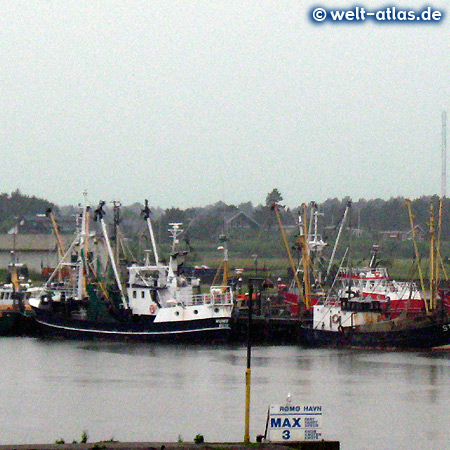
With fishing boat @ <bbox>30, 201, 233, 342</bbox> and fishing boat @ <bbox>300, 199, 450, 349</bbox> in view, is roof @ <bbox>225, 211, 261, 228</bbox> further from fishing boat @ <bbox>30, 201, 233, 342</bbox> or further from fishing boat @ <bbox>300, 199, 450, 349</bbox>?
fishing boat @ <bbox>300, 199, 450, 349</bbox>

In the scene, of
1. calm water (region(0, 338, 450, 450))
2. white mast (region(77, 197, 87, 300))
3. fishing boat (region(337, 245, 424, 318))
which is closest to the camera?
calm water (region(0, 338, 450, 450))

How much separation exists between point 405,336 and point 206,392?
45.0 feet

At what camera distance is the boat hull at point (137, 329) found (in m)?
45.2

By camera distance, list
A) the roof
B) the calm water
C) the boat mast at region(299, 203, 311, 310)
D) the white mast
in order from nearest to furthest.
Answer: the calm water, the boat mast at region(299, 203, 311, 310), the white mast, the roof

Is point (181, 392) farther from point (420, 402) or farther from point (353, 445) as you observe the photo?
point (353, 445)

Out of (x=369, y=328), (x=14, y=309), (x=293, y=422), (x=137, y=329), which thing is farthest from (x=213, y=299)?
(x=293, y=422)

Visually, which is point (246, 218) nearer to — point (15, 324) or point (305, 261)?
point (15, 324)

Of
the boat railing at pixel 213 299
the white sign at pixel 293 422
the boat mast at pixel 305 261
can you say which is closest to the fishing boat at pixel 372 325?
the boat mast at pixel 305 261

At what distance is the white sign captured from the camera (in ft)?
62.0

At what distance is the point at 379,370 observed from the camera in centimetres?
3700

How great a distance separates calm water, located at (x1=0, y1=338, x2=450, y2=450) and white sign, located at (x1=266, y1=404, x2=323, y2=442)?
3873 millimetres

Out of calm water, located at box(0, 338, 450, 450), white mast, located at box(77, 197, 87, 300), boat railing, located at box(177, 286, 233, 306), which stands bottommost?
calm water, located at box(0, 338, 450, 450)

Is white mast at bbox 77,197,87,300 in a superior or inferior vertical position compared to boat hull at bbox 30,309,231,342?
superior

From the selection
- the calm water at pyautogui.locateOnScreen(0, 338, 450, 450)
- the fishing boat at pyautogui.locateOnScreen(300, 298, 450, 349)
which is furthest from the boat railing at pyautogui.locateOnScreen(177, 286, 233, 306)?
the fishing boat at pyautogui.locateOnScreen(300, 298, 450, 349)
